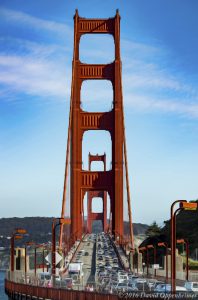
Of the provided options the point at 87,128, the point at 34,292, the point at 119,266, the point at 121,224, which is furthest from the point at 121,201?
the point at 34,292

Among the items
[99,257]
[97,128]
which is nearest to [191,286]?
[99,257]

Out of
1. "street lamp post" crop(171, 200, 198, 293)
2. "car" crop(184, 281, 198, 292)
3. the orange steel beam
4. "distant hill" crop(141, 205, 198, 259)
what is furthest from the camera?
"distant hill" crop(141, 205, 198, 259)

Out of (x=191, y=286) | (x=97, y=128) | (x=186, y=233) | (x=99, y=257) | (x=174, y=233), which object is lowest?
(x=191, y=286)

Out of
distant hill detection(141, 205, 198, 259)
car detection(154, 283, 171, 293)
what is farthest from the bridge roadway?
car detection(154, 283, 171, 293)

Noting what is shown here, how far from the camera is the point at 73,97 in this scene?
115 metres

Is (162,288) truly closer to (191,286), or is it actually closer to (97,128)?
(191,286)

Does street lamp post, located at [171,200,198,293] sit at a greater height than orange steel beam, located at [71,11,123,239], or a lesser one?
lesser

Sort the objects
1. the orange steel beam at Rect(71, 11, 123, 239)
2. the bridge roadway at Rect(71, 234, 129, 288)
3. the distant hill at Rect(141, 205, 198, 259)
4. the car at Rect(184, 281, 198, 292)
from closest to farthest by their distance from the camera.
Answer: the car at Rect(184, 281, 198, 292) → the bridge roadway at Rect(71, 234, 129, 288) → the orange steel beam at Rect(71, 11, 123, 239) → the distant hill at Rect(141, 205, 198, 259)

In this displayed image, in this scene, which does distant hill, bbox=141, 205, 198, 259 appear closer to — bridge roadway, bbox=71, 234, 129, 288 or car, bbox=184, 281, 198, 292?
bridge roadway, bbox=71, 234, 129, 288

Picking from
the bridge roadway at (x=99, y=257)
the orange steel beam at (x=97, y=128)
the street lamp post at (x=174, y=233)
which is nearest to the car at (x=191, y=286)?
the street lamp post at (x=174, y=233)

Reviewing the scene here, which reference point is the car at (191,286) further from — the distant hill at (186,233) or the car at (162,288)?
the distant hill at (186,233)

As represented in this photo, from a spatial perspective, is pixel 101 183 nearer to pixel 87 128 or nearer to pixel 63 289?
pixel 87 128

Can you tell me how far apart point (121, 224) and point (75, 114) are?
52.2ft

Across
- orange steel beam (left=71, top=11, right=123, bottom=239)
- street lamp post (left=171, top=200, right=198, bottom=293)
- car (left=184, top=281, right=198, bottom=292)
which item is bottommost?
car (left=184, top=281, right=198, bottom=292)
